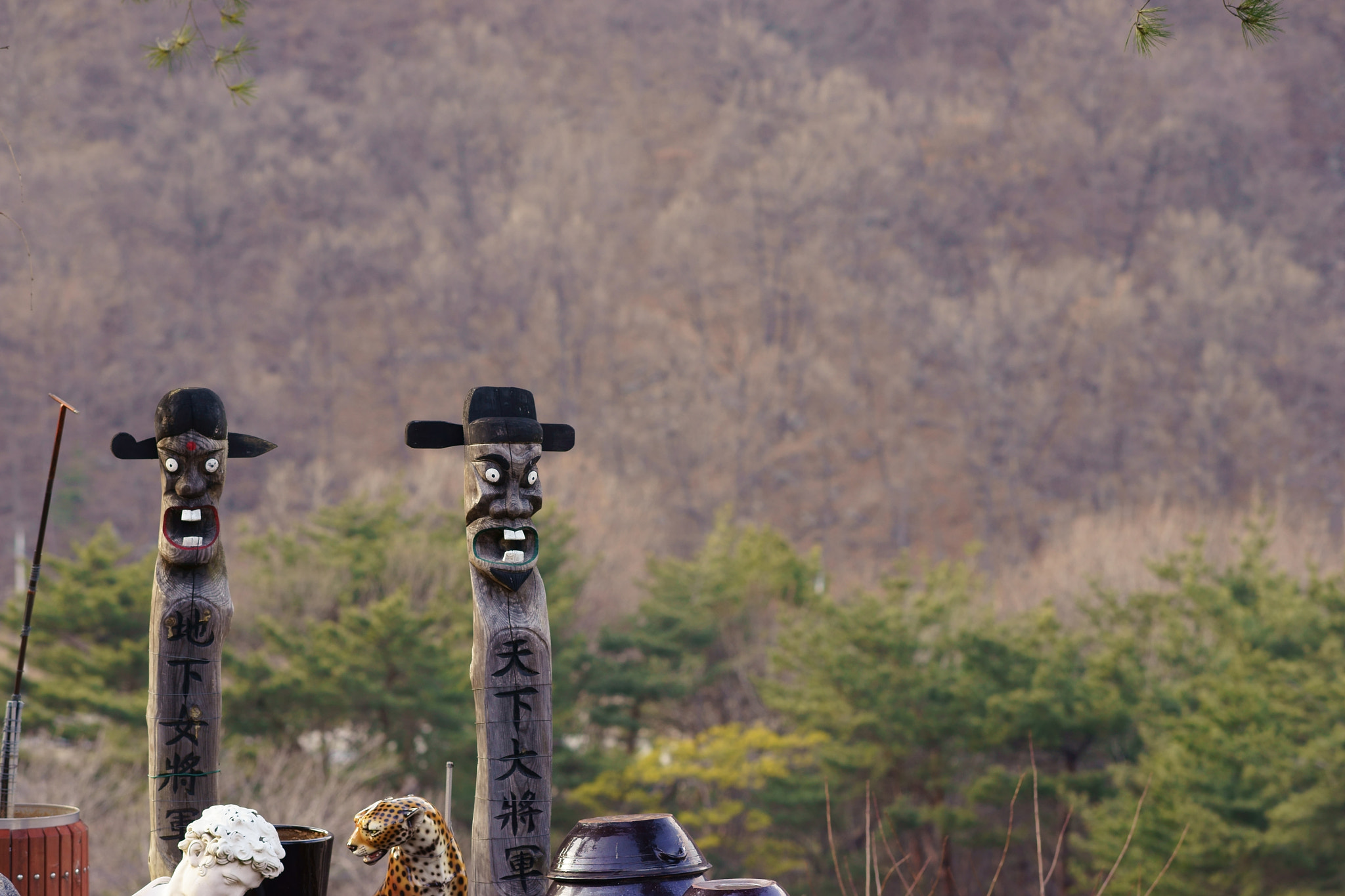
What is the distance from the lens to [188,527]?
5059 millimetres

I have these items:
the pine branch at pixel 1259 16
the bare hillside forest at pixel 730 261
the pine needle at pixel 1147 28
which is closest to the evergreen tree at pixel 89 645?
the pine needle at pixel 1147 28

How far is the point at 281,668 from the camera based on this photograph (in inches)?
752

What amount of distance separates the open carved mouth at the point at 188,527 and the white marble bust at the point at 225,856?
72.2 inches

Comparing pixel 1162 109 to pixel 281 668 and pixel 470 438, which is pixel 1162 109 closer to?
pixel 281 668

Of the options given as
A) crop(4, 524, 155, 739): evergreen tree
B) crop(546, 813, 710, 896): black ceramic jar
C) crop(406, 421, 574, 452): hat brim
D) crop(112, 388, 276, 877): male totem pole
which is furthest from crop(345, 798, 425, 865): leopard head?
crop(4, 524, 155, 739): evergreen tree

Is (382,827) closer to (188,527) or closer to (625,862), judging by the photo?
(625,862)

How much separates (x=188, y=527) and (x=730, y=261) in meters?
48.0

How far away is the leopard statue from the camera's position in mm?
3643

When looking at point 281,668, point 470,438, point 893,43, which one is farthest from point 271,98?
point 470,438

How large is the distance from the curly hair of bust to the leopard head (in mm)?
237

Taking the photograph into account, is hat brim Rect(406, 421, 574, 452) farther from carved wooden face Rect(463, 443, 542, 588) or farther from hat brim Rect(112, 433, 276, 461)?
hat brim Rect(112, 433, 276, 461)

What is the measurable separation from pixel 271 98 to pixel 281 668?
40312mm

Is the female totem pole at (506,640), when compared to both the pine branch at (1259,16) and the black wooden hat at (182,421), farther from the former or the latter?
the pine branch at (1259,16)

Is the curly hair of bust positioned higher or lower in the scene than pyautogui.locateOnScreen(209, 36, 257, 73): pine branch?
lower
